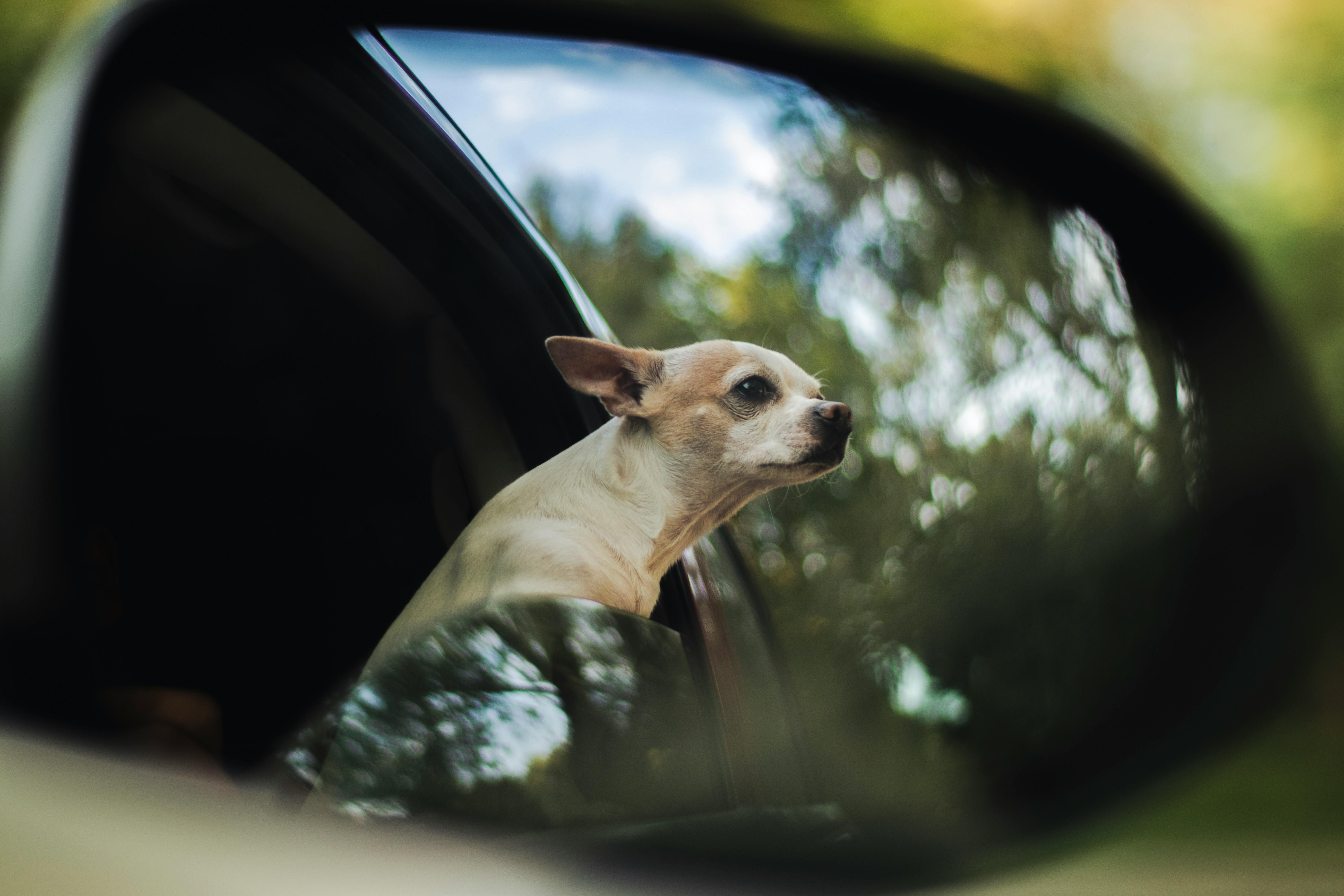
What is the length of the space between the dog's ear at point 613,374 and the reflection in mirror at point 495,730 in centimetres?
23

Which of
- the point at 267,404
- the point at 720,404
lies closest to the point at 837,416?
the point at 720,404

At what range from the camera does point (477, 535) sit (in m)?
1.02

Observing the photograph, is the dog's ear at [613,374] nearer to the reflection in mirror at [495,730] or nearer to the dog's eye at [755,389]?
the dog's eye at [755,389]

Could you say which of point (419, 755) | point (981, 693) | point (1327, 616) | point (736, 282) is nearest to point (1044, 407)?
point (981, 693)

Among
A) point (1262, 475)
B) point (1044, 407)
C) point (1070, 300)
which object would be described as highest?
point (1070, 300)

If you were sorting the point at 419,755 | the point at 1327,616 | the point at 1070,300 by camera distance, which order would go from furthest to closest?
the point at 1327,616 → the point at 1070,300 → the point at 419,755

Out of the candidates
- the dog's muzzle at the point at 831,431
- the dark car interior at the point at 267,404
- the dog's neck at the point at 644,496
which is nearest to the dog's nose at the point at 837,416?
the dog's muzzle at the point at 831,431

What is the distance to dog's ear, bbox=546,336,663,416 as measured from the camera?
40.7 inches

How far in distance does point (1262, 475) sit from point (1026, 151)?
2.98 ft

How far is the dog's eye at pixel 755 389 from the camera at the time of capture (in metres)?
1.08

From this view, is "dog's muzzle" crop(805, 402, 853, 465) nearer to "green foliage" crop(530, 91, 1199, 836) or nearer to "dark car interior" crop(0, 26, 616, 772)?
"green foliage" crop(530, 91, 1199, 836)

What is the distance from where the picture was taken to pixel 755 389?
1088 mm

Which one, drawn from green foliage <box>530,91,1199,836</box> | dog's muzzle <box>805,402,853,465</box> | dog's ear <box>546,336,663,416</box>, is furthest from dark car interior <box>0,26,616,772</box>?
dog's muzzle <box>805,402,853,465</box>

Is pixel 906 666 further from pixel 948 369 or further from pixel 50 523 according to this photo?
pixel 50 523
